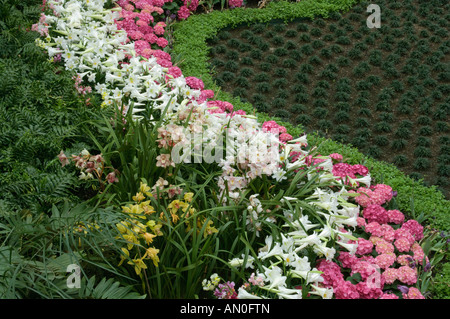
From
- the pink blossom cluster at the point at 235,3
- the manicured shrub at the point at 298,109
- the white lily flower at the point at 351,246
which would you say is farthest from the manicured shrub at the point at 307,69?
the white lily flower at the point at 351,246

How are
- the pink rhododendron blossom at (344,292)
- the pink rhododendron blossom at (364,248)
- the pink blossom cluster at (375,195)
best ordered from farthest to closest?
the pink blossom cluster at (375,195)
the pink rhododendron blossom at (364,248)
the pink rhododendron blossom at (344,292)

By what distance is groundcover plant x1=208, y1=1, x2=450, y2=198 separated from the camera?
4.98 metres

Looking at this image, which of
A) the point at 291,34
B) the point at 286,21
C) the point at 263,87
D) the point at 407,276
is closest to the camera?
the point at 407,276

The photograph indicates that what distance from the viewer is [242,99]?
537 centimetres


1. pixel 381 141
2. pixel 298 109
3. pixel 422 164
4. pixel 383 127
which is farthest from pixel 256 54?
pixel 422 164

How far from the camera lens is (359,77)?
5789 mm

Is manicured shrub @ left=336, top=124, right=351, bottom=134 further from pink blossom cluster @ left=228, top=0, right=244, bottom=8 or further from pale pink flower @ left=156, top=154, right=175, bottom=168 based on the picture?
pink blossom cluster @ left=228, top=0, right=244, bottom=8

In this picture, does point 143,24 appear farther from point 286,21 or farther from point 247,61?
point 286,21

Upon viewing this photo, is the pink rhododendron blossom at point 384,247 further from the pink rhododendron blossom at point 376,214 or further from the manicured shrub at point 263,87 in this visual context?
the manicured shrub at point 263,87

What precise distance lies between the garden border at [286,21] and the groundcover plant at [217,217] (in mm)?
184

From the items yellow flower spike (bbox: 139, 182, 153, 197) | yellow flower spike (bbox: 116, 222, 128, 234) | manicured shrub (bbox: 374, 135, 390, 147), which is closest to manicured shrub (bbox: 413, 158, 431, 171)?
manicured shrub (bbox: 374, 135, 390, 147)

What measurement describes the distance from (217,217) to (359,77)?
10.7 ft

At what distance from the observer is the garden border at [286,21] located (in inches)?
164
